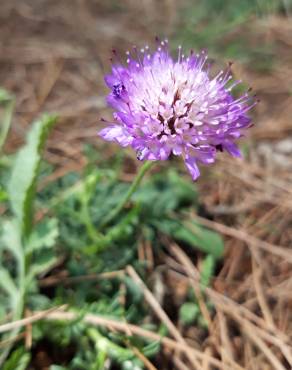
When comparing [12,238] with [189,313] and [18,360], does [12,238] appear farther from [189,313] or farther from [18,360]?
[189,313]

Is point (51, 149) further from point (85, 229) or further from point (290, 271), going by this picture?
point (290, 271)

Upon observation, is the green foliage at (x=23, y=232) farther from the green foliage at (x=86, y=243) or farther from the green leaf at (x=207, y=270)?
the green leaf at (x=207, y=270)

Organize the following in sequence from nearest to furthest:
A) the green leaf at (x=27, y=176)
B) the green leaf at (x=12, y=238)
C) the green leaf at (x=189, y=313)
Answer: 1. the green leaf at (x=27, y=176)
2. the green leaf at (x=12, y=238)
3. the green leaf at (x=189, y=313)

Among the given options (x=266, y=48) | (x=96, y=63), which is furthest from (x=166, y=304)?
(x=266, y=48)

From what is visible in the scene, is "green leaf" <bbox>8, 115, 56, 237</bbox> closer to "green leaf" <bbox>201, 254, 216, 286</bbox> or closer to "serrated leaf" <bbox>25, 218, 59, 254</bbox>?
"serrated leaf" <bbox>25, 218, 59, 254</bbox>

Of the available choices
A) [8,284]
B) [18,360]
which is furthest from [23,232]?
[18,360]

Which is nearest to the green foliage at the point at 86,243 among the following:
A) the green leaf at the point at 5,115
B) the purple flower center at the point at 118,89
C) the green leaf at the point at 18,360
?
the green leaf at the point at 18,360

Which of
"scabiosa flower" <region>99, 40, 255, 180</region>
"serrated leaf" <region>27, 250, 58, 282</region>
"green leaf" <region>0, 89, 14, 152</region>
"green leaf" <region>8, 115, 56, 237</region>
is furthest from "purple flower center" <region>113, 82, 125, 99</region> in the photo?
"green leaf" <region>0, 89, 14, 152</region>
